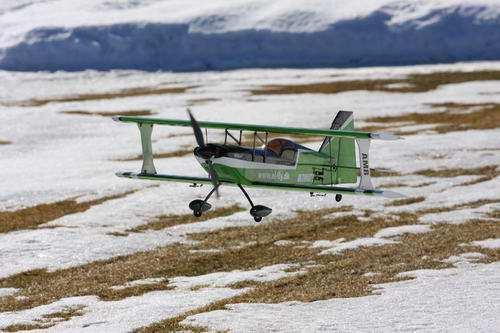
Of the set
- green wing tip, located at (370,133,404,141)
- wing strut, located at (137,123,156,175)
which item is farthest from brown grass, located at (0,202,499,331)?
green wing tip, located at (370,133,404,141)

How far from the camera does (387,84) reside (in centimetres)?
10794

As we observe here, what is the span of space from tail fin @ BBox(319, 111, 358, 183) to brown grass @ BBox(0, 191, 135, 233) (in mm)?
30500

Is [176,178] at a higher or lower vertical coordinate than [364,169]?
lower

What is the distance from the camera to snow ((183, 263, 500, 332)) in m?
26.0

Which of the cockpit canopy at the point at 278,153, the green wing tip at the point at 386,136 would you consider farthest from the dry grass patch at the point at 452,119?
the green wing tip at the point at 386,136

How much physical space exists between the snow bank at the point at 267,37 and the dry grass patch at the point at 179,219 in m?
95.6

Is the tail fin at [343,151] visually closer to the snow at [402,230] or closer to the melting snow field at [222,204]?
the melting snow field at [222,204]

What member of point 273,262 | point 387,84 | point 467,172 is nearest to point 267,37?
point 387,84

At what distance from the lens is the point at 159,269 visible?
114 ft

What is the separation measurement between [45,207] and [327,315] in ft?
80.9

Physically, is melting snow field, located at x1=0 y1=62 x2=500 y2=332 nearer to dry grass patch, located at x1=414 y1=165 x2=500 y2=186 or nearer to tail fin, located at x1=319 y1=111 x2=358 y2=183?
dry grass patch, located at x1=414 y1=165 x2=500 y2=186

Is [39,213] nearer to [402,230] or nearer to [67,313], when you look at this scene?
[67,313]

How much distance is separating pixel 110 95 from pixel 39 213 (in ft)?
216

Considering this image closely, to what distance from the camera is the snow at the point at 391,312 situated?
25984 mm
